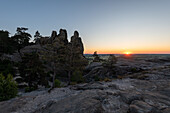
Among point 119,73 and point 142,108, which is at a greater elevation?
point 142,108

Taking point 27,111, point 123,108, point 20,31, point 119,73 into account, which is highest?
point 20,31

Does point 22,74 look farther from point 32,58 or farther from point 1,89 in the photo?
point 1,89

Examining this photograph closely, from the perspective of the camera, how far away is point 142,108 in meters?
4.39

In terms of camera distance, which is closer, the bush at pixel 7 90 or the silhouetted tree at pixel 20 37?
the bush at pixel 7 90

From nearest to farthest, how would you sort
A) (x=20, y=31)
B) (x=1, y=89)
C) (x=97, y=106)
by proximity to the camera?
(x=97, y=106)
(x=1, y=89)
(x=20, y=31)

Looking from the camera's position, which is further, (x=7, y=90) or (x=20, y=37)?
(x=20, y=37)

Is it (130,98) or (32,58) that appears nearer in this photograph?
(130,98)

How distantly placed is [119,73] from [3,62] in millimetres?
40238

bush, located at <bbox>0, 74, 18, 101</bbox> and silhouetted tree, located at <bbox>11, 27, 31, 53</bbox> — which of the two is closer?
bush, located at <bbox>0, 74, 18, 101</bbox>

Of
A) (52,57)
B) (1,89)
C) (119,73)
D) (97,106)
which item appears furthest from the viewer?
(119,73)

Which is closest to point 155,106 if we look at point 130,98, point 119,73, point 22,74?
point 130,98

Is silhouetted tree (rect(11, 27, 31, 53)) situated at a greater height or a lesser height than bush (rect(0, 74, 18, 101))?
greater

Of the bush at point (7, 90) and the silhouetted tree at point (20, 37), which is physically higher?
the silhouetted tree at point (20, 37)

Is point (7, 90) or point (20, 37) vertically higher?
point (20, 37)
